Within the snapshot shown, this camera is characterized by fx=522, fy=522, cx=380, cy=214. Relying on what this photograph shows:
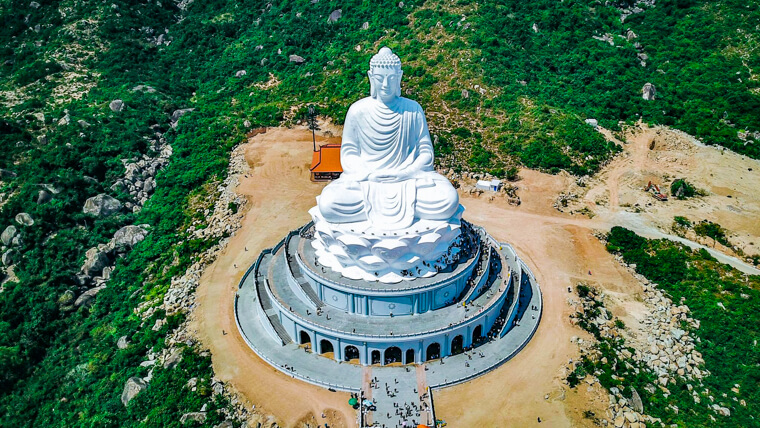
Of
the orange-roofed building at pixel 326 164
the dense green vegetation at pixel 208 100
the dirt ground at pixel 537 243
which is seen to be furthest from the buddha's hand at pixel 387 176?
the orange-roofed building at pixel 326 164

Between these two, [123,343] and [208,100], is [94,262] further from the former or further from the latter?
[208,100]

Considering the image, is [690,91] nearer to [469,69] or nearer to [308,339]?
[469,69]

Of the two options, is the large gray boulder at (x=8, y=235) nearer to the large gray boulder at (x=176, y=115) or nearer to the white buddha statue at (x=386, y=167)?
the large gray boulder at (x=176, y=115)

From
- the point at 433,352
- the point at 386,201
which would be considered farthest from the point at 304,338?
the point at 386,201

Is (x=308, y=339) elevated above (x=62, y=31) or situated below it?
below

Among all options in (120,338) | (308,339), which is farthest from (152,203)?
(308,339)

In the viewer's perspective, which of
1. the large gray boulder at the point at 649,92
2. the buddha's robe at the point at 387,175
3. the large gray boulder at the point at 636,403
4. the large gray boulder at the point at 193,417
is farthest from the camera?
the large gray boulder at the point at 649,92
